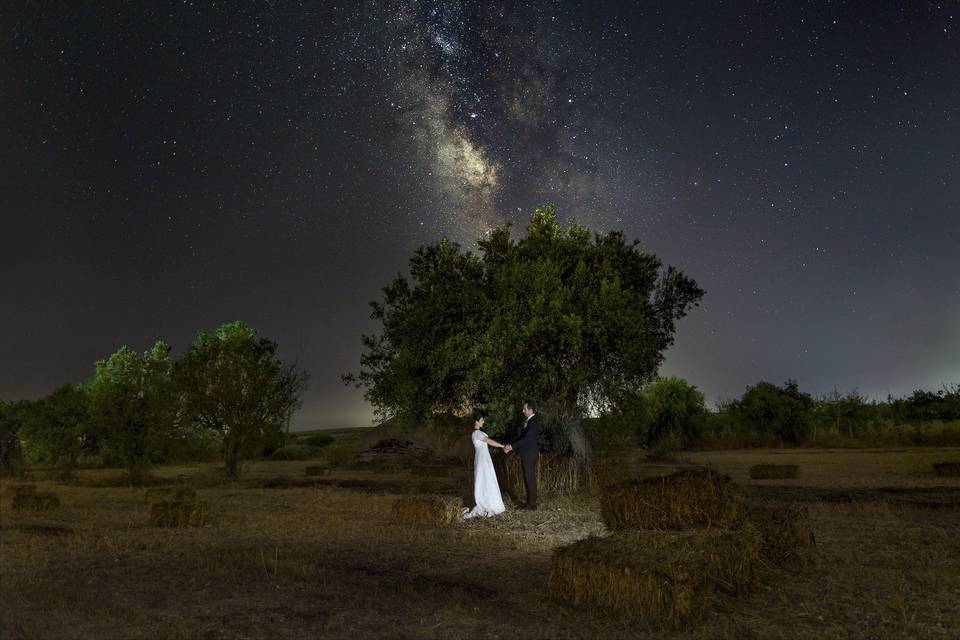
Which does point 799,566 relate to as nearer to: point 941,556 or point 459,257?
point 941,556

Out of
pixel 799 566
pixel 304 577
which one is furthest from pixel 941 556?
pixel 304 577

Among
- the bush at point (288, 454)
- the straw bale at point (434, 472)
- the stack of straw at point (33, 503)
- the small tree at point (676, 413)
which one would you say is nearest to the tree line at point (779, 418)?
the small tree at point (676, 413)

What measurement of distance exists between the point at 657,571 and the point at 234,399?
90.5ft

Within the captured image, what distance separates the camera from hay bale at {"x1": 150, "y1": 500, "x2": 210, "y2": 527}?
14.4m

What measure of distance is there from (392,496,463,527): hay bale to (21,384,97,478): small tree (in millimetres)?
42799

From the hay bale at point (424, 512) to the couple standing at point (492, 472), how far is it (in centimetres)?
113

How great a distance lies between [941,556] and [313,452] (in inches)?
2136

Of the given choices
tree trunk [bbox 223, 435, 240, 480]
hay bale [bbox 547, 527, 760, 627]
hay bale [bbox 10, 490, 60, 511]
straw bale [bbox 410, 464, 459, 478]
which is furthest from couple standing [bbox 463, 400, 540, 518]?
tree trunk [bbox 223, 435, 240, 480]

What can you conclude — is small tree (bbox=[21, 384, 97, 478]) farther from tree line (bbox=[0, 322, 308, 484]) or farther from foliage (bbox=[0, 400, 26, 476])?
tree line (bbox=[0, 322, 308, 484])

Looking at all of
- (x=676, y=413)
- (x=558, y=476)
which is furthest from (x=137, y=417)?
(x=676, y=413)

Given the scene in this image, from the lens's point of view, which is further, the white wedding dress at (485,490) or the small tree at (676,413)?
the small tree at (676,413)

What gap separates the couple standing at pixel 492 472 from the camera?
16297 mm

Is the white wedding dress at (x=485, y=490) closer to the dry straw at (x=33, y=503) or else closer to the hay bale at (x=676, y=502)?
the hay bale at (x=676, y=502)

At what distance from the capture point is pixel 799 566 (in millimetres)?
9656
